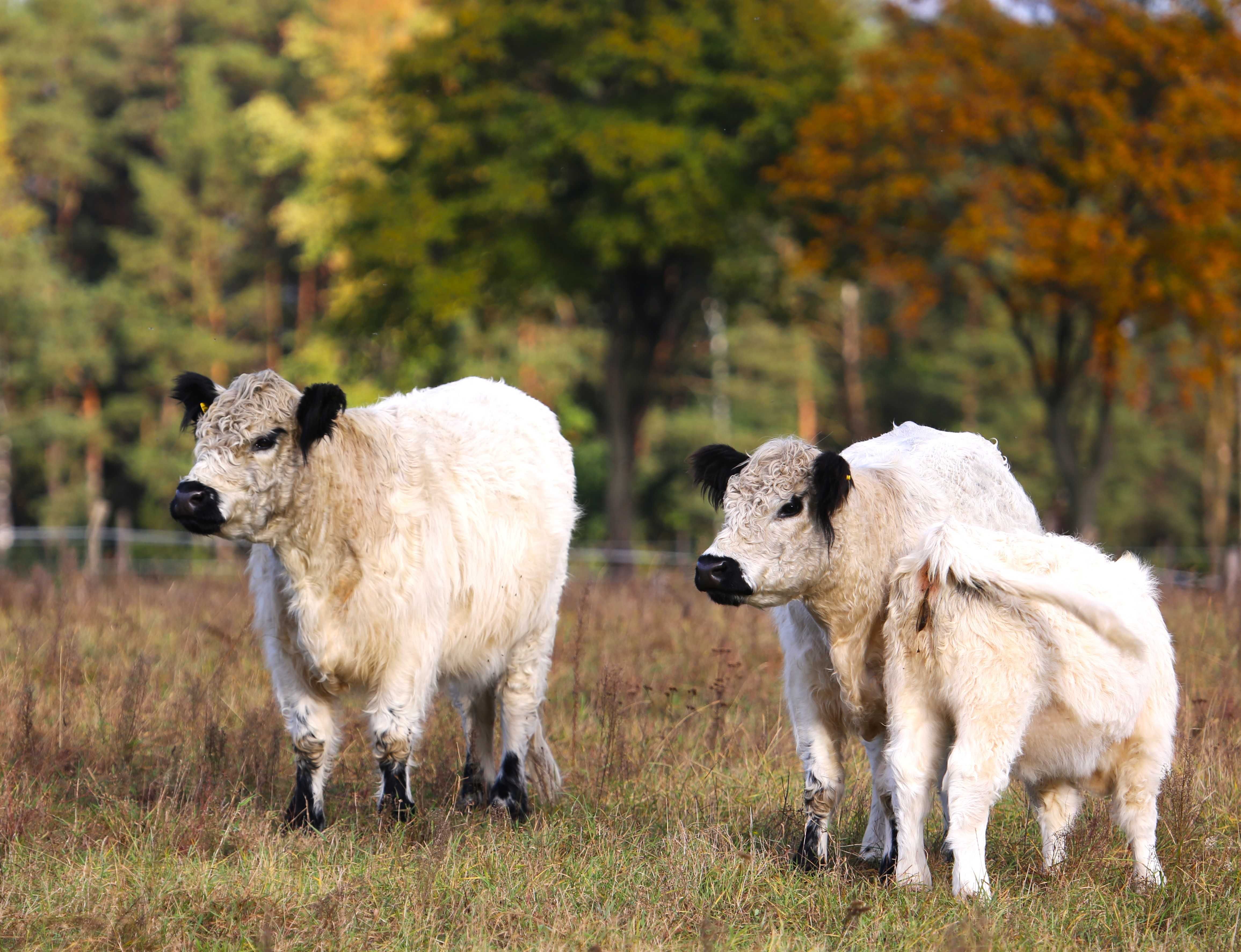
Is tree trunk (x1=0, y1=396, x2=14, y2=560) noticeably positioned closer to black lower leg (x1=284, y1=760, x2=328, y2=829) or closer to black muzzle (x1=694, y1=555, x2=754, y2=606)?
black lower leg (x1=284, y1=760, x2=328, y2=829)

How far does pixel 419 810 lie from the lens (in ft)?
19.7

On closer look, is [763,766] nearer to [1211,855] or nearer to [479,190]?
[1211,855]

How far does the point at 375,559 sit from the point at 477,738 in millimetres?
1561

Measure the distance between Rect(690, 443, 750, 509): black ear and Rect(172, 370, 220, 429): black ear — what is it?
2104 mm

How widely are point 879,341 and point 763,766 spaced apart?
20.7 m

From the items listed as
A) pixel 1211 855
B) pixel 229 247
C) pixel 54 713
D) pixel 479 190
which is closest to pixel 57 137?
pixel 229 247

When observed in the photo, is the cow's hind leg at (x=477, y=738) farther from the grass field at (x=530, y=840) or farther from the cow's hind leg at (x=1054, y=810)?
the cow's hind leg at (x=1054, y=810)

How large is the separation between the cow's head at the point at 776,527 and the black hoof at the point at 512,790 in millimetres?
1994

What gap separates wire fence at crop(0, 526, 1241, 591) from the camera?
1655cm

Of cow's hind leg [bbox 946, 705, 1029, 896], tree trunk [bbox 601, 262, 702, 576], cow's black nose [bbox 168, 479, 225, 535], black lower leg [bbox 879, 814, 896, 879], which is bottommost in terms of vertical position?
black lower leg [bbox 879, 814, 896, 879]

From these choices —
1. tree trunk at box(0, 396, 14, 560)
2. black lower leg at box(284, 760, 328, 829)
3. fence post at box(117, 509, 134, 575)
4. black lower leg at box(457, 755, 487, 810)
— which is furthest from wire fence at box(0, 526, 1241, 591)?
black lower leg at box(284, 760, 328, 829)

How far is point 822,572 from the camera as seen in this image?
5297 mm

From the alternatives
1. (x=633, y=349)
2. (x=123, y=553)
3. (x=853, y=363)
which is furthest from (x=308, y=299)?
(x=123, y=553)

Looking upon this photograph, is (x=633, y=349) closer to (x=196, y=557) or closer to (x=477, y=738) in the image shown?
(x=196, y=557)
